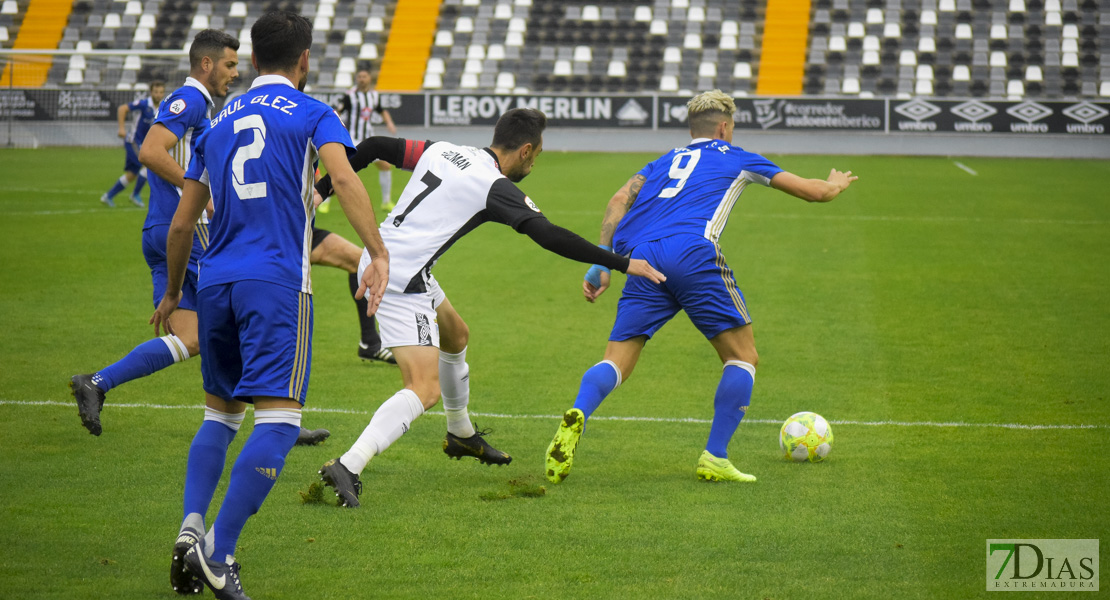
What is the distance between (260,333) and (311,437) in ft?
7.18

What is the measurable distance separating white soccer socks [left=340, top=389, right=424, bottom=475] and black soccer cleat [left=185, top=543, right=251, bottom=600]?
1.06 meters

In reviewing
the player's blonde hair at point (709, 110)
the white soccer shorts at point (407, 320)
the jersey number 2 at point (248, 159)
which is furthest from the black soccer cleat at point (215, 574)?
the player's blonde hair at point (709, 110)

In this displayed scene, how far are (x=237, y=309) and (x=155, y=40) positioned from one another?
33.9m

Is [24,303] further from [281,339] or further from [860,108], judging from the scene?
[860,108]

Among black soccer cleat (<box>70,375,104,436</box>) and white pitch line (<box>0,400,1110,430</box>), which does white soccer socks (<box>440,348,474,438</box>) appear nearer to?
white pitch line (<box>0,400,1110,430</box>)

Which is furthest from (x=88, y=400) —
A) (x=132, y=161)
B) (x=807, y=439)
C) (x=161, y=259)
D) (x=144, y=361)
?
(x=132, y=161)

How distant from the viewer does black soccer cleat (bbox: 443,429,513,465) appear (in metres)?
5.28

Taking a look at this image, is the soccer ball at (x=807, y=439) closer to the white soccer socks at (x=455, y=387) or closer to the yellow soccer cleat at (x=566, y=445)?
the yellow soccer cleat at (x=566, y=445)

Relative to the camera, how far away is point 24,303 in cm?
968

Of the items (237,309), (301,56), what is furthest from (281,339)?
(301,56)

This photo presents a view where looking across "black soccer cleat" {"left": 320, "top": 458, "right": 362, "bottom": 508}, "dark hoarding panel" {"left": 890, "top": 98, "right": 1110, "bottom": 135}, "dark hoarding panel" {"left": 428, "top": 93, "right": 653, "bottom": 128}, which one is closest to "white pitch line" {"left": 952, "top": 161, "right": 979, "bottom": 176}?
"dark hoarding panel" {"left": 890, "top": 98, "right": 1110, "bottom": 135}

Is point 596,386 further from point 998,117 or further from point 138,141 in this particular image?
point 998,117

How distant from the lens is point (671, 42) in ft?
114

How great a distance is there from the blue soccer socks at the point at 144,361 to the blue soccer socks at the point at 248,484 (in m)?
2.38
